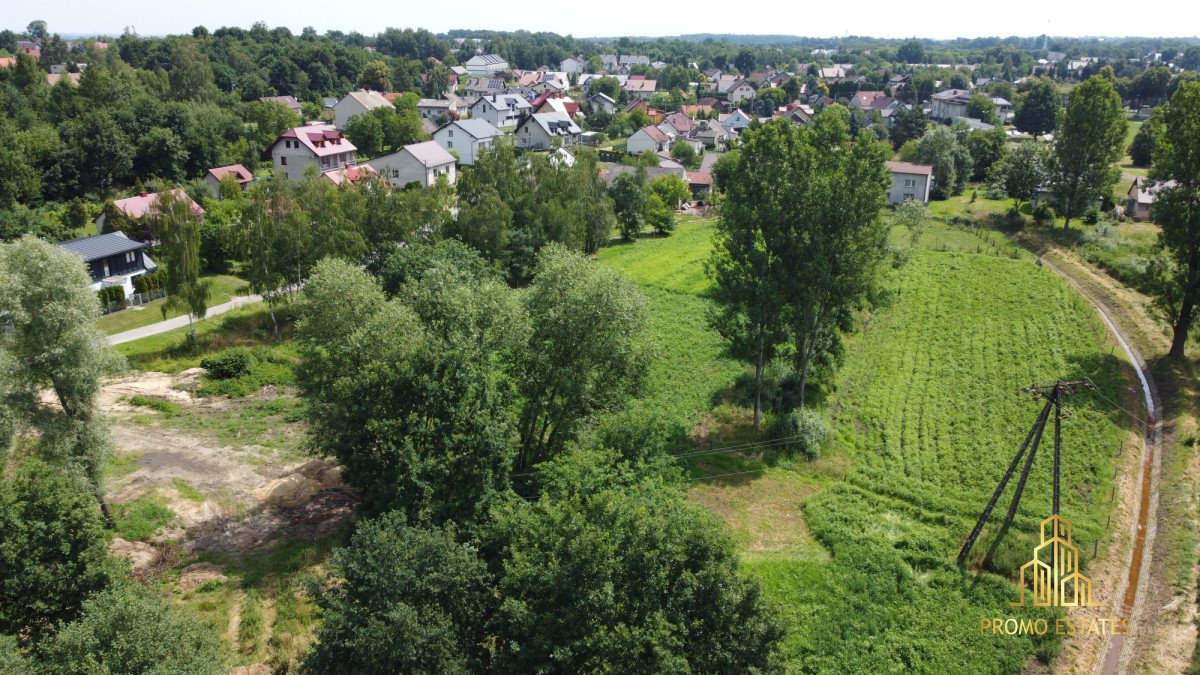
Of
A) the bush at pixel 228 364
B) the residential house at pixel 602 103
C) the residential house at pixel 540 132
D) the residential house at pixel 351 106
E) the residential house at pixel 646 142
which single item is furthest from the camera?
the residential house at pixel 602 103

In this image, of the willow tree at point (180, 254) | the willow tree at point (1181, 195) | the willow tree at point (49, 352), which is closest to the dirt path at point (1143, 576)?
the willow tree at point (1181, 195)

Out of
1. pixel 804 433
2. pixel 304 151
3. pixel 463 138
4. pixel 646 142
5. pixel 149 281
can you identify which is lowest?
pixel 804 433

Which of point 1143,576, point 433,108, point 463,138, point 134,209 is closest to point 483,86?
point 433,108

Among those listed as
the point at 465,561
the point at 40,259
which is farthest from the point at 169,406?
the point at 465,561

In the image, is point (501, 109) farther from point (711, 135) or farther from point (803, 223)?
point (803, 223)

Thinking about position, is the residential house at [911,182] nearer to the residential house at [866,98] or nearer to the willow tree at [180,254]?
the willow tree at [180,254]

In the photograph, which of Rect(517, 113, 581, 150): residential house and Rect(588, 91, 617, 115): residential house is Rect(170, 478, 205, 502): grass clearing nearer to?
Rect(517, 113, 581, 150): residential house

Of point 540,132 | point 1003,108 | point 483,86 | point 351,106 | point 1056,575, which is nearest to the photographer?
point 1056,575

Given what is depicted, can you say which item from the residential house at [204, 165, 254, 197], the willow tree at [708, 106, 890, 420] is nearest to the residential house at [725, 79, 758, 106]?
the residential house at [204, 165, 254, 197]
